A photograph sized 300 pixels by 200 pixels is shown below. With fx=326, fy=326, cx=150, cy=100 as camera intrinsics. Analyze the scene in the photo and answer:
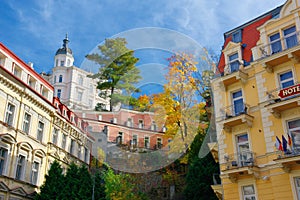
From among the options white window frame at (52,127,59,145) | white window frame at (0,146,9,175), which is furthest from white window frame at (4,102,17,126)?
white window frame at (52,127,59,145)

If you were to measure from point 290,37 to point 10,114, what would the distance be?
18331 mm

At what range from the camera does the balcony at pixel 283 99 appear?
1590 cm

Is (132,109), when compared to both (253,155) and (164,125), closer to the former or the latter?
(164,125)

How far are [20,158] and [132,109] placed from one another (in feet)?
66.4

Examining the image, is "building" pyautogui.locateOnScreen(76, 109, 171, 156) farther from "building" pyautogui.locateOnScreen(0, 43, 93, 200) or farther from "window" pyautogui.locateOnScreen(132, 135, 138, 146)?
"building" pyautogui.locateOnScreen(0, 43, 93, 200)

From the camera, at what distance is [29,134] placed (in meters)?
24.2

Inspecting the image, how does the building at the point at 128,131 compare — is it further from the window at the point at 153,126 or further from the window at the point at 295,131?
the window at the point at 295,131

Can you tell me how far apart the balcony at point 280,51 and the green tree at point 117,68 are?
44.1 ft

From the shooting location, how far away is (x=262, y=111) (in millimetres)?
17547

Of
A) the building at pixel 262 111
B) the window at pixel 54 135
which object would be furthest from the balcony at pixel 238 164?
the window at pixel 54 135

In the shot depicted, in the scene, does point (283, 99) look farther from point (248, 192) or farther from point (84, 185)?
point (84, 185)

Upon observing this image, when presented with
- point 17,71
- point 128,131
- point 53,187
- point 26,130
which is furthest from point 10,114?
point 128,131

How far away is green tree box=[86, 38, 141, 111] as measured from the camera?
224 inches

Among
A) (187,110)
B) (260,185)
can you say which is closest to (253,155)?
(260,185)
